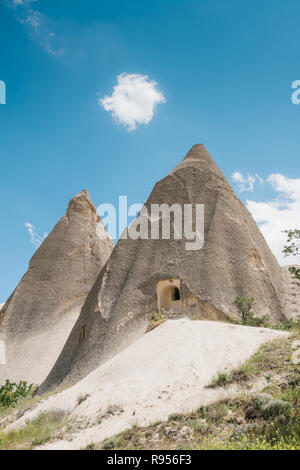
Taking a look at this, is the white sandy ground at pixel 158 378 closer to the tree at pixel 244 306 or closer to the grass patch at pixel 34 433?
the grass patch at pixel 34 433

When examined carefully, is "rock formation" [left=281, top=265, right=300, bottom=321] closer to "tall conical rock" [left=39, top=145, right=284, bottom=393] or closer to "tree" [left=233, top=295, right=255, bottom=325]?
"tall conical rock" [left=39, top=145, right=284, bottom=393]

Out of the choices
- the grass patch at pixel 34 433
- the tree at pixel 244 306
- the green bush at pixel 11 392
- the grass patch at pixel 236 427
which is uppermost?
the tree at pixel 244 306

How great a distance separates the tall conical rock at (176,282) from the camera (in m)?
15.8

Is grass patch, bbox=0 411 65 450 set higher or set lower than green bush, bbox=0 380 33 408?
higher

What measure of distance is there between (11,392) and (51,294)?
26.1 ft

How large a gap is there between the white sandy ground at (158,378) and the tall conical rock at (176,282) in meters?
1.95

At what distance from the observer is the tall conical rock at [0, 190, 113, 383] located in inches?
918

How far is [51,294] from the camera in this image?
26656 mm

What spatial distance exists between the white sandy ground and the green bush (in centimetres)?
693

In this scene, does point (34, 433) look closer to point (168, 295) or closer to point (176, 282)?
point (176, 282)

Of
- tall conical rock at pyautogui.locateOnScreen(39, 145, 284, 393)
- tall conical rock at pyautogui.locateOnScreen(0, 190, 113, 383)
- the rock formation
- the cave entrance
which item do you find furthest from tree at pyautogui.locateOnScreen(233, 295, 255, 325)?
tall conical rock at pyautogui.locateOnScreen(0, 190, 113, 383)

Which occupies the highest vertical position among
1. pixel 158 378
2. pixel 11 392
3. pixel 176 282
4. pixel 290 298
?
pixel 176 282

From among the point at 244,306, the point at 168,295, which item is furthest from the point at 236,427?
the point at 168,295

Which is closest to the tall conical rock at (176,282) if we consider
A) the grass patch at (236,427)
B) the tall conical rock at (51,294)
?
the tall conical rock at (51,294)
